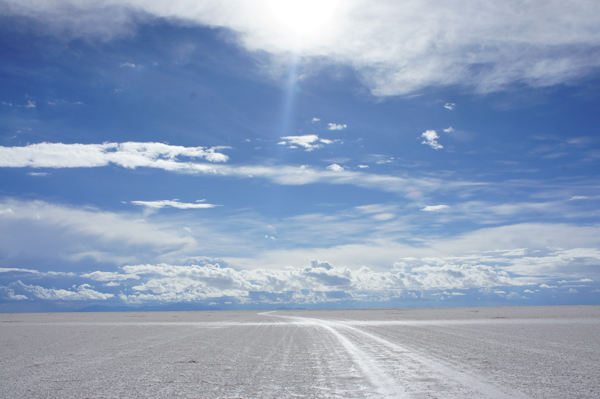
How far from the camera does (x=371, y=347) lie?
18672 mm

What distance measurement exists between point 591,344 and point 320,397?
18.3m

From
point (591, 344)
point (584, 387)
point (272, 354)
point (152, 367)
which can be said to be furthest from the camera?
point (591, 344)

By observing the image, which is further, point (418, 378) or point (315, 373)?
point (315, 373)

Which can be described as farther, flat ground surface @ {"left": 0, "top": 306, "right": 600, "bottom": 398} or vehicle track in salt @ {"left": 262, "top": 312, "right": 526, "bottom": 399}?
flat ground surface @ {"left": 0, "top": 306, "right": 600, "bottom": 398}

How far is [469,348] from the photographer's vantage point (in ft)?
60.6

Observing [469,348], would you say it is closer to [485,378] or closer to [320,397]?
[485,378]

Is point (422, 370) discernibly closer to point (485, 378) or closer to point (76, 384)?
point (485, 378)

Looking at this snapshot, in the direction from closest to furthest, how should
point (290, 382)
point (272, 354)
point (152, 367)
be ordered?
point (290, 382) → point (152, 367) → point (272, 354)

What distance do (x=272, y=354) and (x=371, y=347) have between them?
4799 mm

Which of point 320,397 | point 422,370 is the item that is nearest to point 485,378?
point 422,370

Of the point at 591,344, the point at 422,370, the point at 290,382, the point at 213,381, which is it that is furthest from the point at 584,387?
the point at 591,344

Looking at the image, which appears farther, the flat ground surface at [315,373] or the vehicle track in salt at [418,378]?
the flat ground surface at [315,373]

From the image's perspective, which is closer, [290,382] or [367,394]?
[367,394]

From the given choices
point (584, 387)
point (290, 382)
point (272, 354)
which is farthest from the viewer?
point (272, 354)
